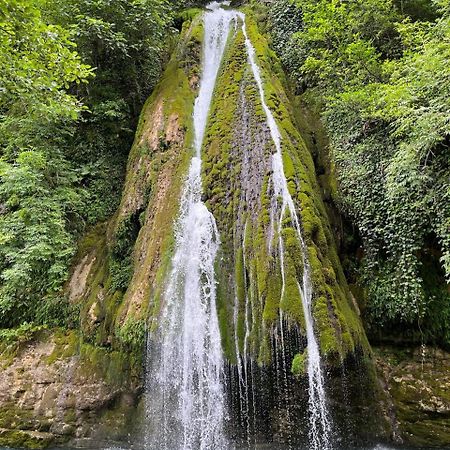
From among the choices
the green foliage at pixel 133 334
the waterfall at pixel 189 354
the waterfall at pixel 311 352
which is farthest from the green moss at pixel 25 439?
the waterfall at pixel 311 352

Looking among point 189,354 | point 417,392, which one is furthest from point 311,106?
point 189,354

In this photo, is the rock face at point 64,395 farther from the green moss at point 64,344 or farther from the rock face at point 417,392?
the rock face at point 417,392

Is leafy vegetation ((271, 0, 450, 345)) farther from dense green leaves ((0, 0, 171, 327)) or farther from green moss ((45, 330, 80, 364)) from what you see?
green moss ((45, 330, 80, 364))

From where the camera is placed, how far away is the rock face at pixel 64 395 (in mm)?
6980

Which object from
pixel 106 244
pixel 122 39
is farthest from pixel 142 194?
pixel 122 39

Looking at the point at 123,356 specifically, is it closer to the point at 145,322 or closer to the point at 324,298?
the point at 145,322

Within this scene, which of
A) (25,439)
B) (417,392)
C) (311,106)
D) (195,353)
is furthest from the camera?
(311,106)

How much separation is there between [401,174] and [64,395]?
770 centimetres

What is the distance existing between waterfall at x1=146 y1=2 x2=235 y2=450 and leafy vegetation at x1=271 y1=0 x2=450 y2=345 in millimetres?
3211

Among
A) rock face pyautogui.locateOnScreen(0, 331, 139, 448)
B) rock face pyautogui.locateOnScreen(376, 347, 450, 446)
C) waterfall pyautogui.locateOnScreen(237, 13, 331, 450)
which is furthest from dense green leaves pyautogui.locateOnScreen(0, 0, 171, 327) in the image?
rock face pyautogui.locateOnScreen(376, 347, 450, 446)

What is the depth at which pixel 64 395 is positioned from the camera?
733 centimetres

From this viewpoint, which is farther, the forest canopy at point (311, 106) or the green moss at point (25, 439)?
the green moss at point (25, 439)

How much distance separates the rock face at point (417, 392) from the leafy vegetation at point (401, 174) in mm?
477

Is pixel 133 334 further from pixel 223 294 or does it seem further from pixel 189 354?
pixel 223 294
